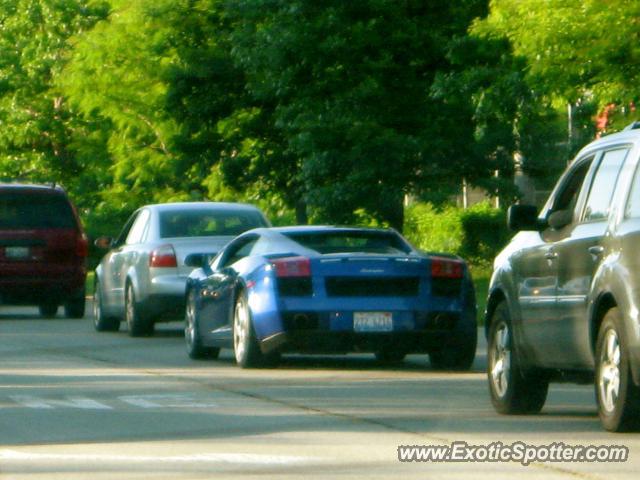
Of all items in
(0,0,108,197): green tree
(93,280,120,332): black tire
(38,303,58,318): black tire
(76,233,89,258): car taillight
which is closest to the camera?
(93,280,120,332): black tire

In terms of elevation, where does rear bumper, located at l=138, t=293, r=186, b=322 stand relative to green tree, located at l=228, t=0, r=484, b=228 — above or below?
below

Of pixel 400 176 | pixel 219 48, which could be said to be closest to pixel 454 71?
pixel 400 176

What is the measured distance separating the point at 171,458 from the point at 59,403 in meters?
3.71

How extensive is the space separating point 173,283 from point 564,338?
1073 cm

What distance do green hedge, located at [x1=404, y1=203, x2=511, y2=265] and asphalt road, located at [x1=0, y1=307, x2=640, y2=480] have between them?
22.1m

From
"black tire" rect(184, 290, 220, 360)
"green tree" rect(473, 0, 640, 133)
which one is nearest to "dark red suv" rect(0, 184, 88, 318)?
"green tree" rect(473, 0, 640, 133)

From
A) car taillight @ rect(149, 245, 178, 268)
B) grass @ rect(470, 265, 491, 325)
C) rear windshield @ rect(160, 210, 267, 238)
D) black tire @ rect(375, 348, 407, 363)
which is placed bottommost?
grass @ rect(470, 265, 491, 325)

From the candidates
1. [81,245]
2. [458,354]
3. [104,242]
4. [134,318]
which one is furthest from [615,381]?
[81,245]

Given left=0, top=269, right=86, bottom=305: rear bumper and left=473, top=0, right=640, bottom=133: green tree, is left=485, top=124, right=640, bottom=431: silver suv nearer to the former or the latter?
left=473, top=0, right=640, bottom=133: green tree

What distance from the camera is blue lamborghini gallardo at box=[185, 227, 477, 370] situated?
1570 cm

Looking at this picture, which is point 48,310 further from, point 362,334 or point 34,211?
point 362,334

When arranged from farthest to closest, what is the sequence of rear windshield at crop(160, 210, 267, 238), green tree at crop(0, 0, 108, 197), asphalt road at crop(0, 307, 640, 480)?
green tree at crop(0, 0, 108, 197)
rear windshield at crop(160, 210, 267, 238)
asphalt road at crop(0, 307, 640, 480)

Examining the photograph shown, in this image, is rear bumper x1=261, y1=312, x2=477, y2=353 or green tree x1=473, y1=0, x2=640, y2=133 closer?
rear bumper x1=261, y1=312, x2=477, y2=353

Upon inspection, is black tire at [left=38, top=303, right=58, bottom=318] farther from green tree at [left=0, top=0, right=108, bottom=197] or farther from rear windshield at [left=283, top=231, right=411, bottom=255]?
green tree at [left=0, top=0, right=108, bottom=197]
